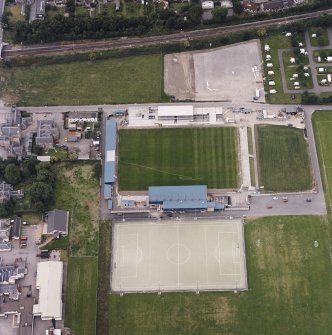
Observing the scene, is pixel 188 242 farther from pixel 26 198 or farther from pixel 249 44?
pixel 249 44

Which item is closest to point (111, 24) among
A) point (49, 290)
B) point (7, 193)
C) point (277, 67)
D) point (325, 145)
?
point (277, 67)

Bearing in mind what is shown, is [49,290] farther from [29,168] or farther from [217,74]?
[217,74]

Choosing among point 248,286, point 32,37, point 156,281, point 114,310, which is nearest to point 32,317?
point 114,310

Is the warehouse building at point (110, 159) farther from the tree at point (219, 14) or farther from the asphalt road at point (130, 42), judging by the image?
the tree at point (219, 14)

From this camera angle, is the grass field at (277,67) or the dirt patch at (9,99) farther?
the dirt patch at (9,99)

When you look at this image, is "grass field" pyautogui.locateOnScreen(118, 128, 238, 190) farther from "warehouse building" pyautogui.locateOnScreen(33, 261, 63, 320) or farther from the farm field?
"warehouse building" pyautogui.locateOnScreen(33, 261, 63, 320)

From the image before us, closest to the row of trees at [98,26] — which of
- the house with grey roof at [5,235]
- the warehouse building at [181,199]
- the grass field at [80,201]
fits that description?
the grass field at [80,201]
